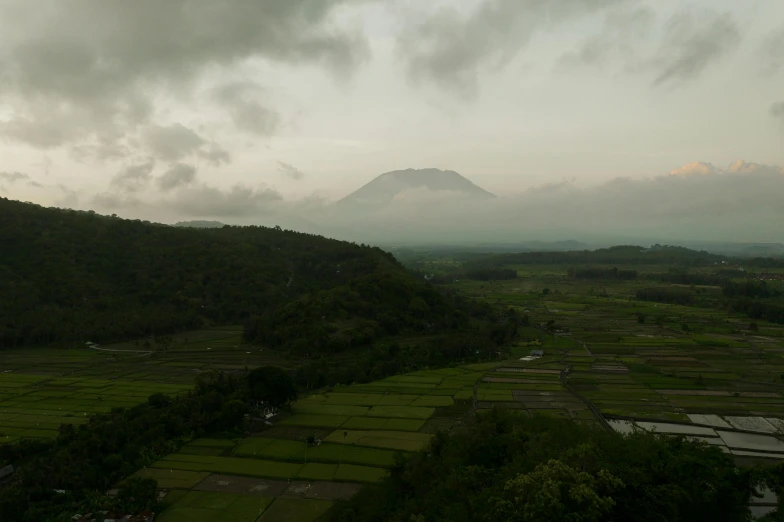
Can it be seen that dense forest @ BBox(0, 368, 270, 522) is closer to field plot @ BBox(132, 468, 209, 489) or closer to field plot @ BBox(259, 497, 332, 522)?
field plot @ BBox(132, 468, 209, 489)

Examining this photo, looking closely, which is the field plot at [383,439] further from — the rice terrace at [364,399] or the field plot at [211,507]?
the field plot at [211,507]

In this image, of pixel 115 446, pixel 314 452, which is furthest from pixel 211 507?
pixel 115 446

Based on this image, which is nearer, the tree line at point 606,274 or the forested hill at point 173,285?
the forested hill at point 173,285

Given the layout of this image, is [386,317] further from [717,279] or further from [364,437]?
[717,279]

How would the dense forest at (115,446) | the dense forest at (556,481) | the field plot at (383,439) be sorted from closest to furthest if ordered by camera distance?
1. the dense forest at (556,481)
2. the dense forest at (115,446)
3. the field plot at (383,439)

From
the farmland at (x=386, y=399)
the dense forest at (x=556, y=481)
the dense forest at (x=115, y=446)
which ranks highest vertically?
the dense forest at (x=556, y=481)

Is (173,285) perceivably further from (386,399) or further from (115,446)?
(115,446)

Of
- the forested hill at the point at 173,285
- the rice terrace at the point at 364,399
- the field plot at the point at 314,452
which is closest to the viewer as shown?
the rice terrace at the point at 364,399

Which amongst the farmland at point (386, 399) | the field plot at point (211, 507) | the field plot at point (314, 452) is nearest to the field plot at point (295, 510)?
the farmland at point (386, 399)
